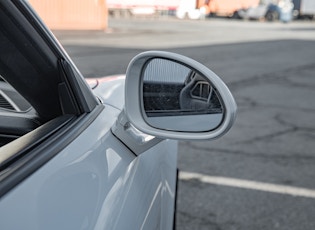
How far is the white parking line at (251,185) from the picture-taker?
421cm

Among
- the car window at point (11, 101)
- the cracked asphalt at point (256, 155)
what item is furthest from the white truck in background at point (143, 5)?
→ the car window at point (11, 101)

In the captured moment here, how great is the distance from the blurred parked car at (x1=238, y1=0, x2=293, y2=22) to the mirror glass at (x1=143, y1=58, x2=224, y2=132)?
4049cm

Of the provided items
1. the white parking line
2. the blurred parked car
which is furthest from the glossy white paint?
the blurred parked car

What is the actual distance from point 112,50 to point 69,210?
13.7 m

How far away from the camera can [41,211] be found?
110 cm

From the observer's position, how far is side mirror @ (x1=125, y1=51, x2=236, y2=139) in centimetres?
162

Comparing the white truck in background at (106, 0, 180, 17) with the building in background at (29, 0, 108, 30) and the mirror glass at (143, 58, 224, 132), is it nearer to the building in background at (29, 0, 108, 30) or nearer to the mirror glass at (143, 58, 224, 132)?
the building in background at (29, 0, 108, 30)

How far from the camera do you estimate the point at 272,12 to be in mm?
41438

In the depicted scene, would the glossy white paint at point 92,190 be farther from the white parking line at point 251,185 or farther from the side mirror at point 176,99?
the white parking line at point 251,185

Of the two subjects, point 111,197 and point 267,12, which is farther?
point 267,12

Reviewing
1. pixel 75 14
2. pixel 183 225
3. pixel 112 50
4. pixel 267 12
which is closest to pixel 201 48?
pixel 112 50

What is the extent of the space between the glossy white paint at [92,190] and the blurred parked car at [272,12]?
133 feet

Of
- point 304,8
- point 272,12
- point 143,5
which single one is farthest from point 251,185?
point 304,8

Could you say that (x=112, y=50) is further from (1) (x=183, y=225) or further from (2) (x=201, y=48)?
(1) (x=183, y=225)
